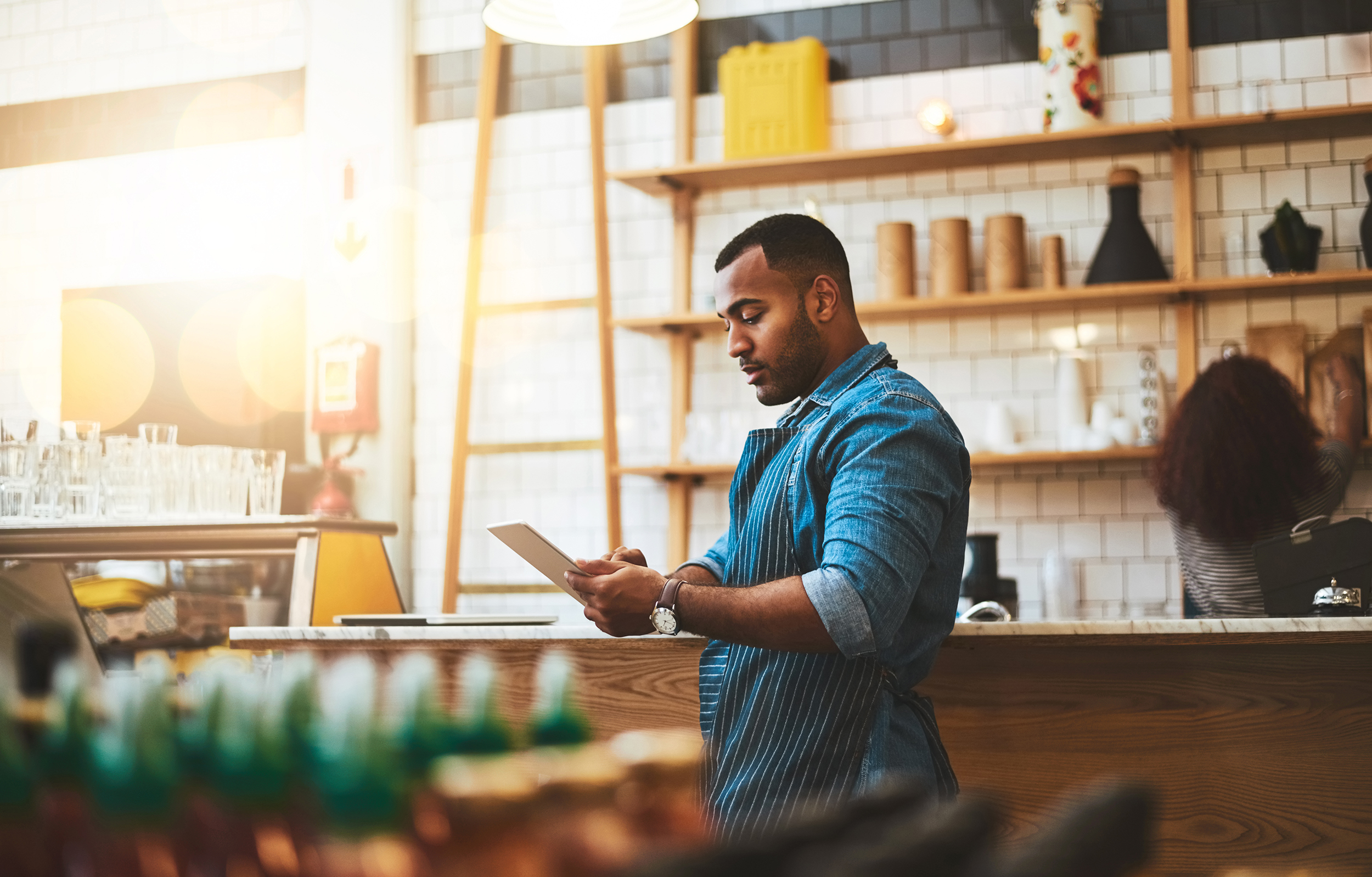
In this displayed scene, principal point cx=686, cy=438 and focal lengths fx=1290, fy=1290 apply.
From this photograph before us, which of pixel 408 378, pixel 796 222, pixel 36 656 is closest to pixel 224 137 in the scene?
pixel 408 378

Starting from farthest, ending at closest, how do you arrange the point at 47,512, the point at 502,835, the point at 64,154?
1. the point at 64,154
2. the point at 47,512
3. the point at 502,835

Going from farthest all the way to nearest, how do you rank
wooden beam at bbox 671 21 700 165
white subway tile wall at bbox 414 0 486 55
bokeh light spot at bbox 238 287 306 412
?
white subway tile wall at bbox 414 0 486 55 < bokeh light spot at bbox 238 287 306 412 < wooden beam at bbox 671 21 700 165

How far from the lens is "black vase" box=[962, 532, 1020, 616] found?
399cm

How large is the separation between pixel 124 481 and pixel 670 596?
6.68 feet

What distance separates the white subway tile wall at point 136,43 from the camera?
5.37 metres

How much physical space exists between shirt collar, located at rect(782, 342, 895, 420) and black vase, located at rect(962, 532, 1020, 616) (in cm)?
212

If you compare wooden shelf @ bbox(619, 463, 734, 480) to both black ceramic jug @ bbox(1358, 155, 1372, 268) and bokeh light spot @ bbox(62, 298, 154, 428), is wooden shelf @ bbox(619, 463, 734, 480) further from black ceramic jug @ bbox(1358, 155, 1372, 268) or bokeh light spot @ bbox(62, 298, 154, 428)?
black ceramic jug @ bbox(1358, 155, 1372, 268)

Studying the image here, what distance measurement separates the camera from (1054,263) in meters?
4.31

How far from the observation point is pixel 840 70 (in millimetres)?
4742

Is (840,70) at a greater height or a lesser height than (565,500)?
greater

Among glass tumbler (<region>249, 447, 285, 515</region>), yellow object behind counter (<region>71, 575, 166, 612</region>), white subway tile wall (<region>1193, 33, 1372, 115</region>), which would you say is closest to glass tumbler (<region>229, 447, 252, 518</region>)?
glass tumbler (<region>249, 447, 285, 515</region>)

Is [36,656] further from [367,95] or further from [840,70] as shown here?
[367,95]

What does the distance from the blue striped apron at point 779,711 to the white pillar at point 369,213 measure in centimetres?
332

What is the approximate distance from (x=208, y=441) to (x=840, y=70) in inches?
107
